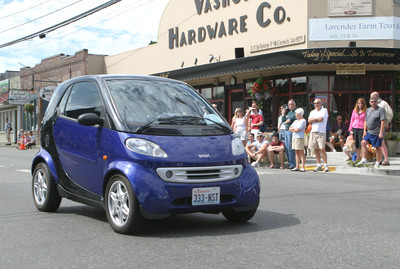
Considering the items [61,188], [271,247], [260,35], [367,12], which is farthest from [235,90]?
[271,247]

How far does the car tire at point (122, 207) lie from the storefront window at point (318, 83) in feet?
57.8

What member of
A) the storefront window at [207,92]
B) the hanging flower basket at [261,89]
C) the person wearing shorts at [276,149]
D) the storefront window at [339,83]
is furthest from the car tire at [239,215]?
the storefront window at [207,92]

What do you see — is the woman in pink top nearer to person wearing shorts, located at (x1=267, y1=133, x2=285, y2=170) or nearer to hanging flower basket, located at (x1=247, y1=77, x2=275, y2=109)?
person wearing shorts, located at (x1=267, y1=133, x2=285, y2=170)

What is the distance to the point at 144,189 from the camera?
5363 mm

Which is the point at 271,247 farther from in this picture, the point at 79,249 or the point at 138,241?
the point at 79,249

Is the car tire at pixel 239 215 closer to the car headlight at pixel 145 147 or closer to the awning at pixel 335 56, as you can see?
the car headlight at pixel 145 147

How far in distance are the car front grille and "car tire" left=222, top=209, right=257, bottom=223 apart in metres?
0.55

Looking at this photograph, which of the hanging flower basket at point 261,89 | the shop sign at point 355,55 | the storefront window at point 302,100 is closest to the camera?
the shop sign at point 355,55

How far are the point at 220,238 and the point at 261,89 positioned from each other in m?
18.7

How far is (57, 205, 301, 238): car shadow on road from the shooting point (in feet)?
18.7

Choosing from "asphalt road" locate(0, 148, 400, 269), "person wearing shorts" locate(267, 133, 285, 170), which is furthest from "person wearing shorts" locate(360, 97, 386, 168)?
"asphalt road" locate(0, 148, 400, 269)

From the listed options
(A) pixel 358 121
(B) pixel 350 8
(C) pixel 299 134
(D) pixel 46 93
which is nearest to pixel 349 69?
(B) pixel 350 8

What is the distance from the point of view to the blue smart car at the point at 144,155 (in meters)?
5.46

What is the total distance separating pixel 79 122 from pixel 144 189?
1.32m
